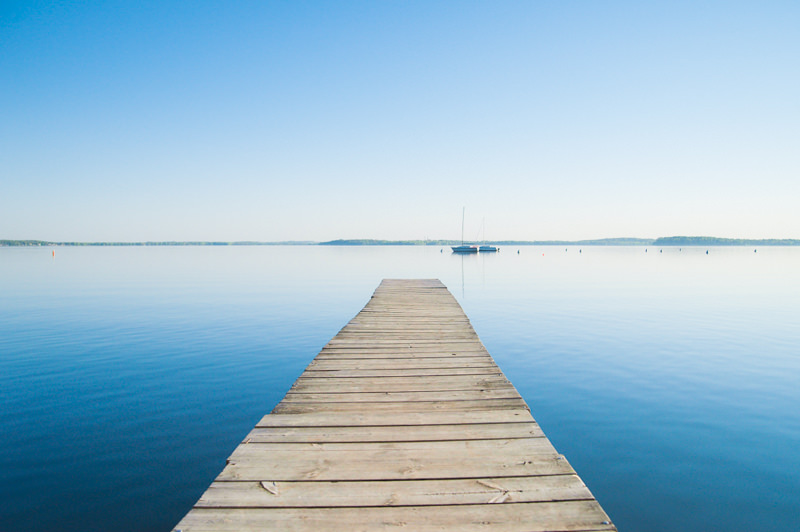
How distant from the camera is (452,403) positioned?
4957 millimetres

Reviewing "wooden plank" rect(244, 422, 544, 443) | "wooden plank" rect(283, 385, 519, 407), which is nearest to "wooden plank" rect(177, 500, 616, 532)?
"wooden plank" rect(244, 422, 544, 443)

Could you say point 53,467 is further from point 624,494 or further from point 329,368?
point 624,494

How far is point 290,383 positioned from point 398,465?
616 centimetres

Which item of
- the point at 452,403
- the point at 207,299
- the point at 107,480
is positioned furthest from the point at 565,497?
the point at 207,299

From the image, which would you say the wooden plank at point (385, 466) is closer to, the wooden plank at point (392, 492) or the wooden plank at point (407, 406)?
the wooden plank at point (392, 492)

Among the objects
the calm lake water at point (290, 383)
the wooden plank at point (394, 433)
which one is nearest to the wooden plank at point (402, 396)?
the wooden plank at point (394, 433)

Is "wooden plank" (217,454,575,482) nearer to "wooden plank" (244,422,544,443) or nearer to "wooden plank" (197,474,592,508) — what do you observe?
"wooden plank" (197,474,592,508)

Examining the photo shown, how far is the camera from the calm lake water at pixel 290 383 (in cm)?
493

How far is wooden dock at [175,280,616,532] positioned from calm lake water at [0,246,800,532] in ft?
5.96

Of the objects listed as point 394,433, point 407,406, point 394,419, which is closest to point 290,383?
point 407,406

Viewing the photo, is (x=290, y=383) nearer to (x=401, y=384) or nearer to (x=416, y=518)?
(x=401, y=384)

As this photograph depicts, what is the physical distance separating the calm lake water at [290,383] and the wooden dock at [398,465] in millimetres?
1815

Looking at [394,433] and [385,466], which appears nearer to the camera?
[385,466]

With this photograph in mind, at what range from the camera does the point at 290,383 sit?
9.08 meters
